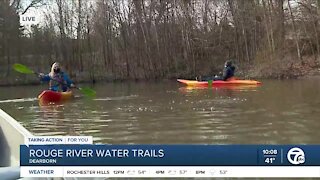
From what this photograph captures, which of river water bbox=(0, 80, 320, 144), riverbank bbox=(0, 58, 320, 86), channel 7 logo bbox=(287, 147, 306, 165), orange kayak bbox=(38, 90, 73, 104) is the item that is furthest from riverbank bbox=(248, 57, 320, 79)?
channel 7 logo bbox=(287, 147, 306, 165)

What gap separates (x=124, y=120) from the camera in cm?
1010

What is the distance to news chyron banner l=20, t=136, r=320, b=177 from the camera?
319cm

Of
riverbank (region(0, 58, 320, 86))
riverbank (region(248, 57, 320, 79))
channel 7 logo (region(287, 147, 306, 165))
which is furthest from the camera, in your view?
riverbank (region(0, 58, 320, 86))

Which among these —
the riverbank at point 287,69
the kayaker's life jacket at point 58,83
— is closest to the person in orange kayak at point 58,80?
the kayaker's life jacket at point 58,83

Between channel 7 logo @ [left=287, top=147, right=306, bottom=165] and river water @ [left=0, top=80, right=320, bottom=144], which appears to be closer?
channel 7 logo @ [left=287, top=147, right=306, bottom=165]

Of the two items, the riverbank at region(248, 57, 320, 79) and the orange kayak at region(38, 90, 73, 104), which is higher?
the riverbank at region(248, 57, 320, 79)

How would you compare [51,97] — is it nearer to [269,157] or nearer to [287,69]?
[269,157]

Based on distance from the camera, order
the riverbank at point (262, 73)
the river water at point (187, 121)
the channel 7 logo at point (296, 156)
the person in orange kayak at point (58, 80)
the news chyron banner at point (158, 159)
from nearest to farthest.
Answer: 1. the news chyron banner at point (158, 159)
2. the channel 7 logo at point (296, 156)
3. the river water at point (187, 121)
4. the person in orange kayak at point (58, 80)
5. the riverbank at point (262, 73)

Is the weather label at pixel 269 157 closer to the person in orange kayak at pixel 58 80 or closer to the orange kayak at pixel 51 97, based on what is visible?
the orange kayak at pixel 51 97

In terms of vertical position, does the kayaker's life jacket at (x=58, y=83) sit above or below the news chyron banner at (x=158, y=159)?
above

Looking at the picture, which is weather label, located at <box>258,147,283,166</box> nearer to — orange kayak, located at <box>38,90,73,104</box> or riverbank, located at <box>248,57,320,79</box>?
orange kayak, located at <box>38,90,73,104</box>

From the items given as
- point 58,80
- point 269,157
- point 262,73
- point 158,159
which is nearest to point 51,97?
point 58,80

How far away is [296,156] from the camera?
3.29 meters

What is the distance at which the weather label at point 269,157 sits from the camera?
3273 mm
